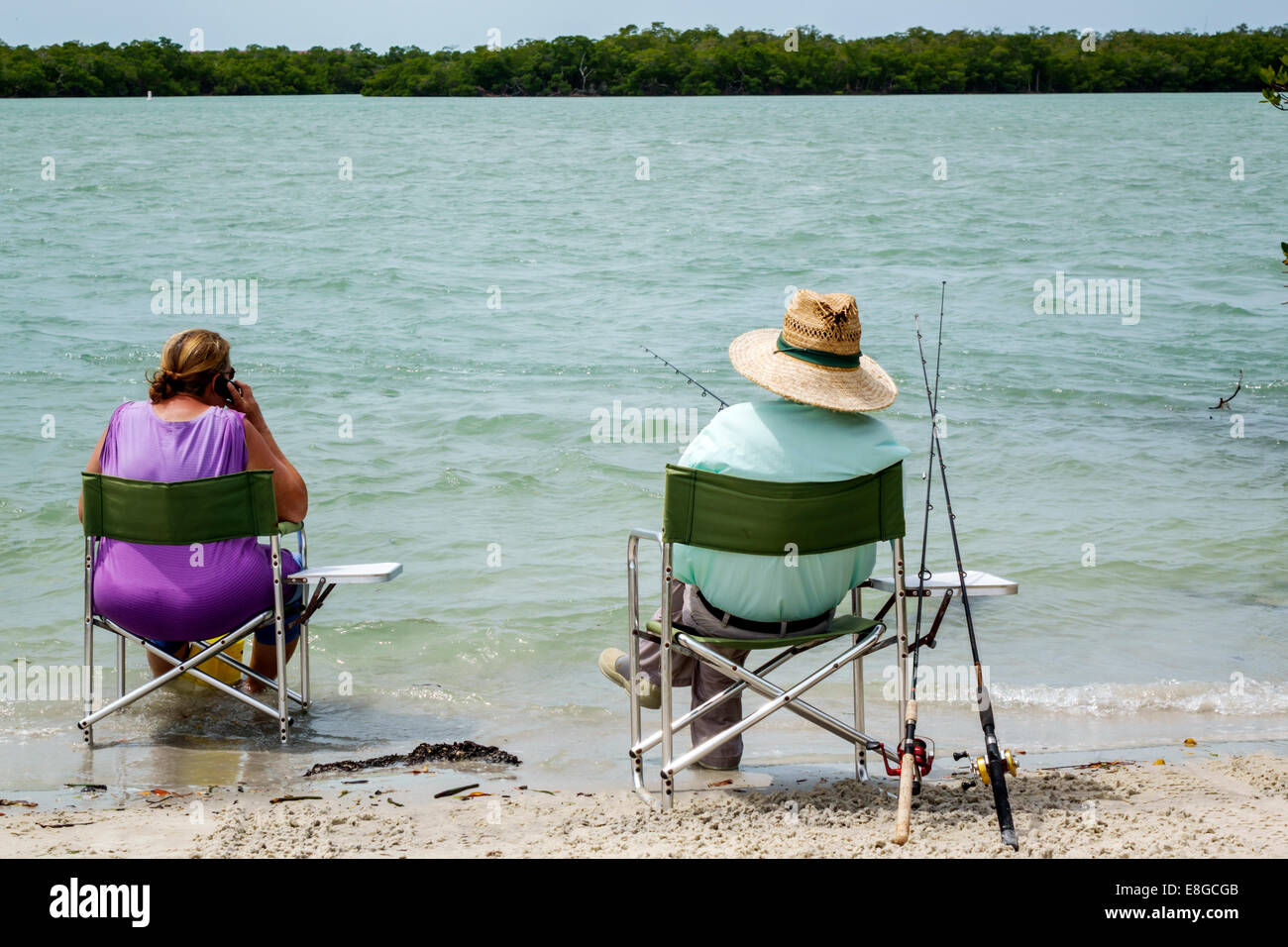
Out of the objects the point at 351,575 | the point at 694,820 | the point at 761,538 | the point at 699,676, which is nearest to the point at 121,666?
the point at 351,575

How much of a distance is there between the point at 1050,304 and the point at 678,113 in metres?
46.1

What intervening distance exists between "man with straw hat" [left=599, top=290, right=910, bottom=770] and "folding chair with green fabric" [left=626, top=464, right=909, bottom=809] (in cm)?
7

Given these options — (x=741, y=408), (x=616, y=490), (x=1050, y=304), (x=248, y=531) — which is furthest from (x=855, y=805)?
(x=1050, y=304)

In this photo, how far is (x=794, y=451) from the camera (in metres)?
3.48

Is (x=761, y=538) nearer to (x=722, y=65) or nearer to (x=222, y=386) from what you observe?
(x=222, y=386)

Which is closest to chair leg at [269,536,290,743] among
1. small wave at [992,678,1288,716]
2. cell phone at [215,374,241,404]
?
cell phone at [215,374,241,404]

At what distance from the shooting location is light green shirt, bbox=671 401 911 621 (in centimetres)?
348

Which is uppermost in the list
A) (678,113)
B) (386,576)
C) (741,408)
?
(678,113)

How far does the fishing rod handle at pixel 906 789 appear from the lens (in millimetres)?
3016

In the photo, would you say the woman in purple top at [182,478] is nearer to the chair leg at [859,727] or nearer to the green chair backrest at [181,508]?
the green chair backrest at [181,508]

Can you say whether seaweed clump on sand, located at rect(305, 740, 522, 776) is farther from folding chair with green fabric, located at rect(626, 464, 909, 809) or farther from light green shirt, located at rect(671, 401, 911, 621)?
light green shirt, located at rect(671, 401, 911, 621)

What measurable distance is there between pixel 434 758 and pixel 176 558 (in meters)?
0.93
